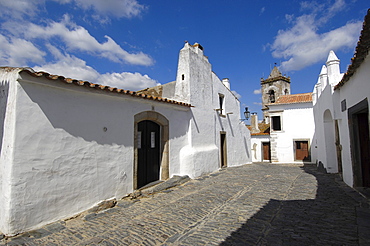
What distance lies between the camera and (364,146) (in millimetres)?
5898

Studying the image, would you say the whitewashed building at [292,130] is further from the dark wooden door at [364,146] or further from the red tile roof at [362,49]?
the red tile roof at [362,49]

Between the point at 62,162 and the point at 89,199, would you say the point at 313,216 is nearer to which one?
the point at 89,199

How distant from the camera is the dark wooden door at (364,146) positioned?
5.86 m

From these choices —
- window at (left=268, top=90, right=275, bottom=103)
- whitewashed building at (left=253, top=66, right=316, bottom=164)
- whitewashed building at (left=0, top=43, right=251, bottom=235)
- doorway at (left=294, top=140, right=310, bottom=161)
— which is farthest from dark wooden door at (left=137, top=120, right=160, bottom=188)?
window at (left=268, top=90, right=275, bottom=103)

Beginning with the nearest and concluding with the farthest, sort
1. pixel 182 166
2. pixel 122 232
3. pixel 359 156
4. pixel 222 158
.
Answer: pixel 122 232
pixel 359 156
pixel 182 166
pixel 222 158

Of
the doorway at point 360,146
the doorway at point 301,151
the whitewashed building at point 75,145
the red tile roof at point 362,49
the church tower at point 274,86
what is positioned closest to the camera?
the red tile roof at point 362,49

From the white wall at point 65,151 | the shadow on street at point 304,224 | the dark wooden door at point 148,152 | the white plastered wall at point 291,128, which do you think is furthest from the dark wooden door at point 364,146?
the white plastered wall at point 291,128

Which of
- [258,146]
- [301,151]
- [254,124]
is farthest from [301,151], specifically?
[254,124]

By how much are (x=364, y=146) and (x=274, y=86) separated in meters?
26.1

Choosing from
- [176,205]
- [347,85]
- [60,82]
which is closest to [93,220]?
[176,205]

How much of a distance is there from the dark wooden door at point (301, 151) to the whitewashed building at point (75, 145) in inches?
462

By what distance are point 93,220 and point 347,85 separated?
7.46 metres

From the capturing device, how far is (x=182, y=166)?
840 centimetres

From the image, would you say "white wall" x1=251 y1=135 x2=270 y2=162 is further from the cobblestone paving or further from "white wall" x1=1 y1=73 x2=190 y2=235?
"white wall" x1=1 y1=73 x2=190 y2=235
